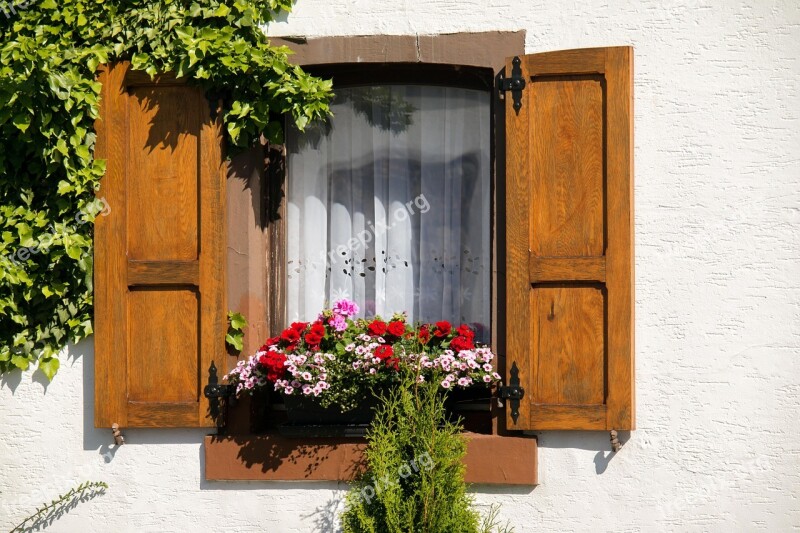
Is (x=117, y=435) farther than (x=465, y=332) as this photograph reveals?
Yes

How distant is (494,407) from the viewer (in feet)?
16.8

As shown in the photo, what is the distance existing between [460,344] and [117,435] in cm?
169

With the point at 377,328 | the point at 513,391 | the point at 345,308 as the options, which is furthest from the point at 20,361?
the point at 513,391

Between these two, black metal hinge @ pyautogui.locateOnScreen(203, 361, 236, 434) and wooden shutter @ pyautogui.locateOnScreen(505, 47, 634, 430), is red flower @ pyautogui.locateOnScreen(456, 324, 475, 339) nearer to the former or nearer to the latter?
wooden shutter @ pyautogui.locateOnScreen(505, 47, 634, 430)

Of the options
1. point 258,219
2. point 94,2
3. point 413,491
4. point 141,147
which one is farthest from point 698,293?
point 94,2

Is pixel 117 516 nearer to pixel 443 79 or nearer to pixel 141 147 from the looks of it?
pixel 141 147

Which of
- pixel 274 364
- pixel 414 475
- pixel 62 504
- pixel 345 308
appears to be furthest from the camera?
pixel 62 504

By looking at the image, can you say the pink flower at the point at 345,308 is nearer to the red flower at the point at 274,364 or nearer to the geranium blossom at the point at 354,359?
the geranium blossom at the point at 354,359

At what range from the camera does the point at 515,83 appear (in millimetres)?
5102

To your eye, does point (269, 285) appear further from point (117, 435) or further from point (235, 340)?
point (117, 435)

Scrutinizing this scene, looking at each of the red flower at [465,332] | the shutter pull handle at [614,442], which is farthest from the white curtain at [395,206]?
Answer: the shutter pull handle at [614,442]

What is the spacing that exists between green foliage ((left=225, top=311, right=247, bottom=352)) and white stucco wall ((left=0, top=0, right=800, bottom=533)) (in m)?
0.66

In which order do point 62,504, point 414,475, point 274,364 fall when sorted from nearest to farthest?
point 414,475, point 274,364, point 62,504

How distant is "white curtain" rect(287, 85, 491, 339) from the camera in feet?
18.2
